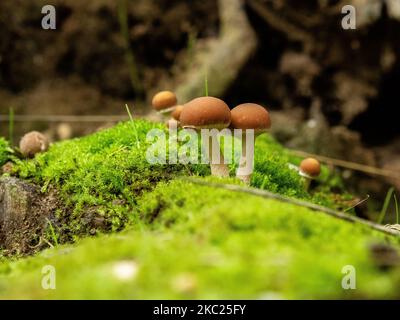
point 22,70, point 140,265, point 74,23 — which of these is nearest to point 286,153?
point 140,265

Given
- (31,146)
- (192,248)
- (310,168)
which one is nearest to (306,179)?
(310,168)

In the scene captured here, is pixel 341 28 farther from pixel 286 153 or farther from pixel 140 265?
pixel 140 265

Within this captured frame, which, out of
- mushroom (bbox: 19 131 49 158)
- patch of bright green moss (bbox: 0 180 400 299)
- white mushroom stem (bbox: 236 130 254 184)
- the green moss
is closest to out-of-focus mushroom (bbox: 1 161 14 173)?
the green moss

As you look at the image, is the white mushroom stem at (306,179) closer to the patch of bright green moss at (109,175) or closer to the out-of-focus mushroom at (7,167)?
the patch of bright green moss at (109,175)

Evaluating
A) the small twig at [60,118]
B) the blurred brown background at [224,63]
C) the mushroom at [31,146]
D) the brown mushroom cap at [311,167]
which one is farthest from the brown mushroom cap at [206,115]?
the small twig at [60,118]

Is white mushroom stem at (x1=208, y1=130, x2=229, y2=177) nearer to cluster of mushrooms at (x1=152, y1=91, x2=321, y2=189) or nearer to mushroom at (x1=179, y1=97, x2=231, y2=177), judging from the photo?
cluster of mushrooms at (x1=152, y1=91, x2=321, y2=189)
